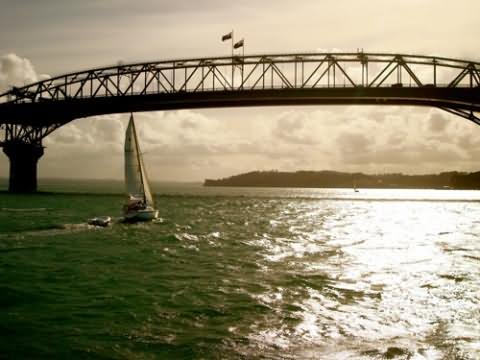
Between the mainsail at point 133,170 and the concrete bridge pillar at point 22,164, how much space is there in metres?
64.0

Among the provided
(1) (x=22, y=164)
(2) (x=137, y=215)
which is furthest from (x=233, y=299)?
(1) (x=22, y=164)

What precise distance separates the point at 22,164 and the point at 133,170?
65.2 m

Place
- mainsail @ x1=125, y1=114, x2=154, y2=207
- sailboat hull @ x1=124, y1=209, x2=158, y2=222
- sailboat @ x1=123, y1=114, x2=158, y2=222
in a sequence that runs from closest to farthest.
Result: sailboat hull @ x1=124, y1=209, x2=158, y2=222
sailboat @ x1=123, y1=114, x2=158, y2=222
mainsail @ x1=125, y1=114, x2=154, y2=207

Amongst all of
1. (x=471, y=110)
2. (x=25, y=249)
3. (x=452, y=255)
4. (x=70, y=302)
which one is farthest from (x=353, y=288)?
(x=471, y=110)

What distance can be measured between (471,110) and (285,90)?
2958cm

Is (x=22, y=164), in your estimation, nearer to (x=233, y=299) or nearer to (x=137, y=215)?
(x=137, y=215)

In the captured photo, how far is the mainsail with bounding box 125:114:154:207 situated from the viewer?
41.9 metres

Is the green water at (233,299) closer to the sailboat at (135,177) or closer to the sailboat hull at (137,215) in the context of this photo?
the sailboat hull at (137,215)

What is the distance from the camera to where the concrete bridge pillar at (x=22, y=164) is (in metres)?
96.4

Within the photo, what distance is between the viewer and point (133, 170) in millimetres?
42156

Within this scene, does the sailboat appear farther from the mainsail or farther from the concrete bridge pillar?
the concrete bridge pillar

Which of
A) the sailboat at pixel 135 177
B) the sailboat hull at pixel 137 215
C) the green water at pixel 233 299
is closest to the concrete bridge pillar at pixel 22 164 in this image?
the sailboat at pixel 135 177

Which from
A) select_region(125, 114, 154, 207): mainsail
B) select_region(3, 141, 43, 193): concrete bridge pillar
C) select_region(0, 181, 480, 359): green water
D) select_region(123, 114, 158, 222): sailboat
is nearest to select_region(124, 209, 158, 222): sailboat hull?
select_region(123, 114, 158, 222): sailboat

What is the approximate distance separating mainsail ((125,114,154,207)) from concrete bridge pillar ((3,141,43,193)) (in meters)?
64.0
